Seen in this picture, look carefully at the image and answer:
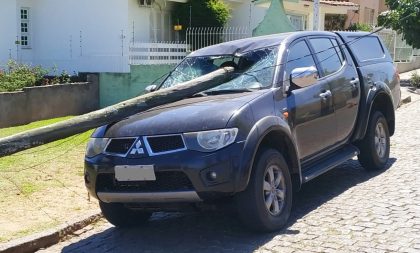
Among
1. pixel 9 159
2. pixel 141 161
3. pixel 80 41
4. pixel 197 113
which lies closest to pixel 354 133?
pixel 197 113

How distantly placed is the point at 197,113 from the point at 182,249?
1.25 metres

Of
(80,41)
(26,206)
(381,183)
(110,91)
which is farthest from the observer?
(80,41)

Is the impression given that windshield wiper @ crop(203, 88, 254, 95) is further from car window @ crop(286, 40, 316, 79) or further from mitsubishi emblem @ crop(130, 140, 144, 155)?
mitsubishi emblem @ crop(130, 140, 144, 155)

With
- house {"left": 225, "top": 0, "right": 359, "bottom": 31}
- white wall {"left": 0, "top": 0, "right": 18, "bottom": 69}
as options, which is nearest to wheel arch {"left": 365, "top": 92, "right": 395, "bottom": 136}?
house {"left": 225, "top": 0, "right": 359, "bottom": 31}

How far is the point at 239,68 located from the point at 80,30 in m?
12.4

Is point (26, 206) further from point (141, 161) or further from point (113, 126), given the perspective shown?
point (141, 161)

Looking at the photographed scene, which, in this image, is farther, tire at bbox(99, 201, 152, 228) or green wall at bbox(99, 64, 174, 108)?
green wall at bbox(99, 64, 174, 108)

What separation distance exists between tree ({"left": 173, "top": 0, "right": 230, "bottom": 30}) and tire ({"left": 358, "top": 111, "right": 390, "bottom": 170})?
37.9 ft

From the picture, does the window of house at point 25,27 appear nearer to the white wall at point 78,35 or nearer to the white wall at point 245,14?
the white wall at point 78,35

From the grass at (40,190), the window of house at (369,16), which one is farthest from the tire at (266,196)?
the window of house at (369,16)

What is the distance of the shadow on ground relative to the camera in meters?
5.31

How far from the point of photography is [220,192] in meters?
4.95

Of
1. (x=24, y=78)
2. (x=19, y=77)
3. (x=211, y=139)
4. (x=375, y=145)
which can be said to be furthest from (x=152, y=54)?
(x=211, y=139)

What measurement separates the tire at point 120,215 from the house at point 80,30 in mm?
10153
